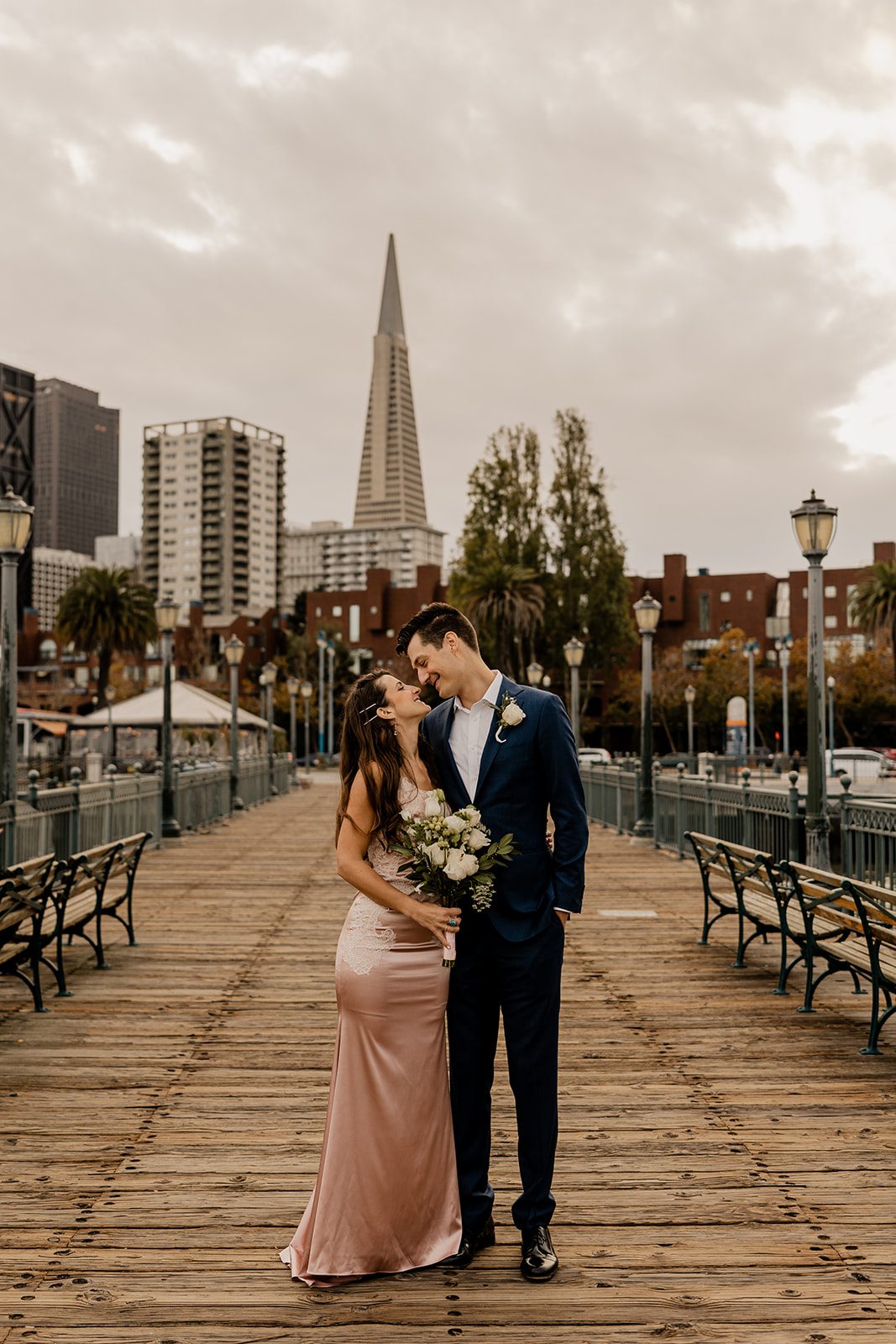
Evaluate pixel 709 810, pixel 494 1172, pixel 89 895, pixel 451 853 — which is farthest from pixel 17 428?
pixel 451 853

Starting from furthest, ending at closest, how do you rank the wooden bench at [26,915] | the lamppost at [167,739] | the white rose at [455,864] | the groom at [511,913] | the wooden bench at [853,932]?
the lamppost at [167,739] → the wooden bench at [26,915] → the wooden bench at [853,932] → the groom at [511,913] → the white rose at [455,864]

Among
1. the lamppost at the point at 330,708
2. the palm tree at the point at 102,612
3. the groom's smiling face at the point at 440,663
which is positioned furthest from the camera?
the lamppost at the point at 330,708

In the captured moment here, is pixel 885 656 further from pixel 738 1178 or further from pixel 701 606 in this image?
pixel 738 1178

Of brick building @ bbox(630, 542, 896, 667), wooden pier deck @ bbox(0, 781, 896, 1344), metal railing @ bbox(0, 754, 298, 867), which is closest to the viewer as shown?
wooden pier deck @ bbox(0, 781, 896, 1344)

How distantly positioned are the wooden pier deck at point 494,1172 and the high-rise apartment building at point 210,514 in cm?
17897

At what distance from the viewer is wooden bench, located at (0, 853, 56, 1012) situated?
7662 millimetres

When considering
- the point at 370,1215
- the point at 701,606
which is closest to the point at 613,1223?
the point at 370,1215

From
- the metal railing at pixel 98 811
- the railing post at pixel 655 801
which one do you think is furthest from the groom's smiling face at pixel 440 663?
the railing post at pixel 655 801

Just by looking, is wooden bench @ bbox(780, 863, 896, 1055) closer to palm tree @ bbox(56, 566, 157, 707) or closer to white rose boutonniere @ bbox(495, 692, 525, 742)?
white rose boutonniere @ bbox(495, 692, 525, 742)

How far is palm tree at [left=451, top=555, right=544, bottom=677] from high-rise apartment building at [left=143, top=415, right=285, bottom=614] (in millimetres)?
132622

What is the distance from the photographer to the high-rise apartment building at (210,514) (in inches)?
7367

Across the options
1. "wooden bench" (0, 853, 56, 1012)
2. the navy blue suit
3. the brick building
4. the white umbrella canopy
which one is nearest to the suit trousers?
the navy blue suit

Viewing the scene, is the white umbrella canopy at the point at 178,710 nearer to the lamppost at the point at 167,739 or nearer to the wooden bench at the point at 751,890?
the lamppost at the point at 167,739

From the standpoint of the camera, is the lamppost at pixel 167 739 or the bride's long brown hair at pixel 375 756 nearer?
the bride's long brown hair at pixel 375 756
